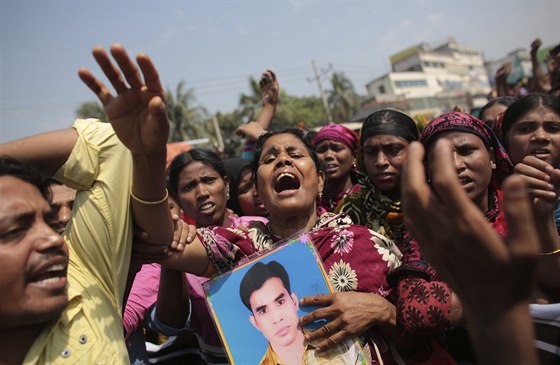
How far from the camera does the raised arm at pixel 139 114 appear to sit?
3.85 ft

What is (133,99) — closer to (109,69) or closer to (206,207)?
(109,69)

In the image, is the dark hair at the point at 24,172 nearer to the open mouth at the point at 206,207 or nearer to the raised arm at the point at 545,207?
the open mouth at the point at 206,207

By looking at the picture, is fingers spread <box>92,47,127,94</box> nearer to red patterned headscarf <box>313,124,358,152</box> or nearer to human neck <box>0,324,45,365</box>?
human neck <box>0,324,45,365</box>

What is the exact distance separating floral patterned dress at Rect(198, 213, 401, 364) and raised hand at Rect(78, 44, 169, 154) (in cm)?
71

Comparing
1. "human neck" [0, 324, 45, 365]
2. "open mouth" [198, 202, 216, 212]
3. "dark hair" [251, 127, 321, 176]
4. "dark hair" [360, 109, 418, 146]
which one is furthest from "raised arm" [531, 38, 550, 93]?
"human neck" [0, 324, 45, 365]

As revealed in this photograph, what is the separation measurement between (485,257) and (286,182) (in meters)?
1.54

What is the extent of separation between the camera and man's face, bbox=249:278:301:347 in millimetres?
1621

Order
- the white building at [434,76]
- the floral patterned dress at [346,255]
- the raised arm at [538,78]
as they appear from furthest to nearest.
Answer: the white building at [434,76] → the raised arm at [538,78] → the floral patterned dress at [346,255]

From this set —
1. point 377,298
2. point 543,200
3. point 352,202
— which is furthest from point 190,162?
point 543,200

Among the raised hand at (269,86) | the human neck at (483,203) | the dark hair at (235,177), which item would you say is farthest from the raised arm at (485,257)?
the raised hand at (269,86)

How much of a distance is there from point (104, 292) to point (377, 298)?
120 centimetres

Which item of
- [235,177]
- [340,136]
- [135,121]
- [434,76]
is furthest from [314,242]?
[434,76]

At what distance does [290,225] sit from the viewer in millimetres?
2201

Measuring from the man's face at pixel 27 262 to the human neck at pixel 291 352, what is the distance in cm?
86
